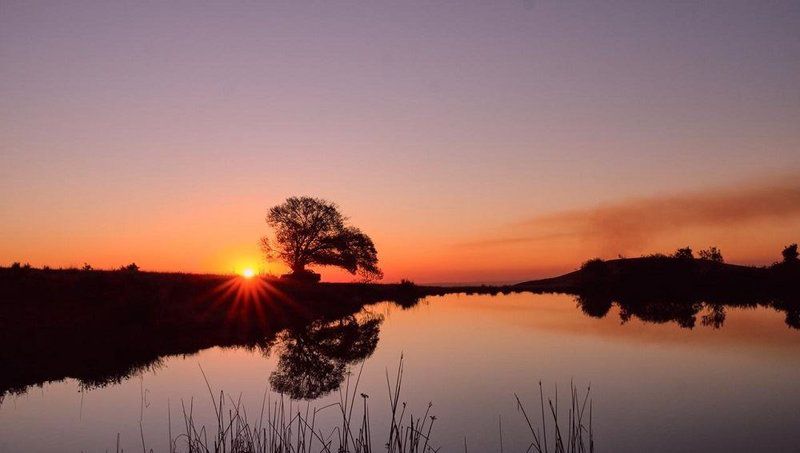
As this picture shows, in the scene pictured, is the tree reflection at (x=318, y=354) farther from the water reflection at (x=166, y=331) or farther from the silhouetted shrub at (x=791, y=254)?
the silhouetted shrub at (x=791, y=254)

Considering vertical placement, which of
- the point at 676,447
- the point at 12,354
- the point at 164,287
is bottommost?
the point at 676,447

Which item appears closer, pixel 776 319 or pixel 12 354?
pixel 12 354

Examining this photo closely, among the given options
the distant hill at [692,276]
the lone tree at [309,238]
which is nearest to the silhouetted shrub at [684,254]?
the distant hill at [692,276]

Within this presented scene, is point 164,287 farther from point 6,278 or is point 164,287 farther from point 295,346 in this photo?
point 295,346

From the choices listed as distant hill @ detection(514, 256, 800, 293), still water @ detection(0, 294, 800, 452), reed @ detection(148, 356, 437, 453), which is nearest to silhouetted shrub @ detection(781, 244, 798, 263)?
distant hill @ detection(514, 256, 800, 293)

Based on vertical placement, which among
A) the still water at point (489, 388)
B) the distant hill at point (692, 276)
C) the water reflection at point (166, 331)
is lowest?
the still water at point (489, 388)

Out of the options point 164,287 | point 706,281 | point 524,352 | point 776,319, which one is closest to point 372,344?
point 524,352

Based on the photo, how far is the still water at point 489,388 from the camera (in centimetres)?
1201

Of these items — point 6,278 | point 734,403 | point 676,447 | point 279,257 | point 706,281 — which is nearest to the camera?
point 676,447

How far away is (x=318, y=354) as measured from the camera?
80.1 feet

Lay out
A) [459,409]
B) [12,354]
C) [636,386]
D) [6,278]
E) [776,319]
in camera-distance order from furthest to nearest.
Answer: [776,319] → [6,278] → [12,354] → [636,386] → [459,409]

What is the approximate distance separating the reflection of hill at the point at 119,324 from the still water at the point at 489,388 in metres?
1.04

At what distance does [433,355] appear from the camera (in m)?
23.4

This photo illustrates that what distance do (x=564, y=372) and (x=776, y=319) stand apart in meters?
27.6
